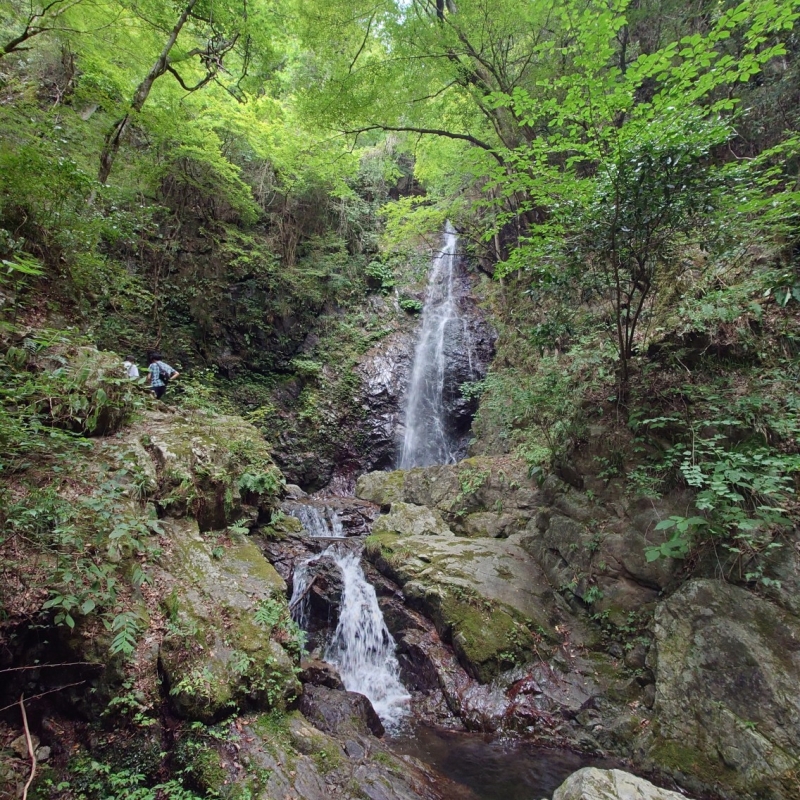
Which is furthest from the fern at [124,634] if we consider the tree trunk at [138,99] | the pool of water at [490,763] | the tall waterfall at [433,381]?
the tall waterfall at [433,381]

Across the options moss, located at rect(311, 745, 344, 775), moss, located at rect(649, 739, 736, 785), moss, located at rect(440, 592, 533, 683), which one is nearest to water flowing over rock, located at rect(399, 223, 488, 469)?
moss, located at rect(440, 592, 533, 683)

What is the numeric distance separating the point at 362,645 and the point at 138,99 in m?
9.80

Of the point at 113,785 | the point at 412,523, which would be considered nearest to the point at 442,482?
the point at 412,523

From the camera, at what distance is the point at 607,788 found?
9.64ft

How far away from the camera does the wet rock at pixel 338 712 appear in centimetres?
418

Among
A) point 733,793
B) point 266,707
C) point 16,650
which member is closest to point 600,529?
point 733,793

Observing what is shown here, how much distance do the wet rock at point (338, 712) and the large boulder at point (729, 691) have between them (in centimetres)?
282

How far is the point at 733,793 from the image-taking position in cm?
355

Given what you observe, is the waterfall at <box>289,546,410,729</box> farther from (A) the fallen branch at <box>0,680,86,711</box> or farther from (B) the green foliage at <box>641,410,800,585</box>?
(B) the green foliage at <box>641,410,800,585</box>

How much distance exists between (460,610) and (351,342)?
9788 mm

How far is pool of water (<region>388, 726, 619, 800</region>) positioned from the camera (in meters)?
3.88

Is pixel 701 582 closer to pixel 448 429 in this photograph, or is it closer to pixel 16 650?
pixel 16 650

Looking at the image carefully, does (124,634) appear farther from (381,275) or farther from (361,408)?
(381,275)

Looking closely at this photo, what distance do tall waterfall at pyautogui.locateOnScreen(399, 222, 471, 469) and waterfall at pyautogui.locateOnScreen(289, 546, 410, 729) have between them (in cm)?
564
